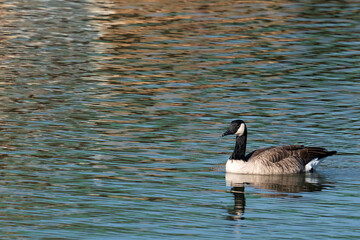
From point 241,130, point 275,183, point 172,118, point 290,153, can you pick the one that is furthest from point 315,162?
point 172,118

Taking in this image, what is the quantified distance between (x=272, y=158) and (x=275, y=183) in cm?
96

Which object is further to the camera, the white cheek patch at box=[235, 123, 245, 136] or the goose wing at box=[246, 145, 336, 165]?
the white cheek patch at box=[235, 123, 245, 136]

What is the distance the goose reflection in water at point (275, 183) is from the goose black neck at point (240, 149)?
432mm

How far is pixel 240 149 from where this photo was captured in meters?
24.7

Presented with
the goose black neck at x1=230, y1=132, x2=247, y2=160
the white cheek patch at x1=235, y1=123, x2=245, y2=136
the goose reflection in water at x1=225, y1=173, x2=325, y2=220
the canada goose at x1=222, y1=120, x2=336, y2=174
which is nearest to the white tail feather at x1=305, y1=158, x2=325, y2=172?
the canada goose at x1=222, y1=120, x2=336, y2=174

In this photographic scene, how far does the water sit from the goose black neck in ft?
1.66

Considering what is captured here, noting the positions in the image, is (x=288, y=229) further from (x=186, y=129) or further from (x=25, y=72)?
(x=25, y=72)

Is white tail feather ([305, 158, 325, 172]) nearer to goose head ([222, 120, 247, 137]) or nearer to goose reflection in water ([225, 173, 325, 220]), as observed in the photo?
goose reflection in water ([225, 173, 325, 220])

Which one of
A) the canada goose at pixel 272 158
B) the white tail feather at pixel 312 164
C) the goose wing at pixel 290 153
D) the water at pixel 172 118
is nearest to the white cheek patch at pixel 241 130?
the canada goose at pixel 272 158

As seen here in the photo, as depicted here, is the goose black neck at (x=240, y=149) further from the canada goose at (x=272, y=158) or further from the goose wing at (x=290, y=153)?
the goose wing at (x=290, y=153)

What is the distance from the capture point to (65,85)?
1412 inches

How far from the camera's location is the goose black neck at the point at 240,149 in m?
24.3

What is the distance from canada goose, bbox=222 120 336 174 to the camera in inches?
958

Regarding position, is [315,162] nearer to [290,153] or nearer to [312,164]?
[312,164]
